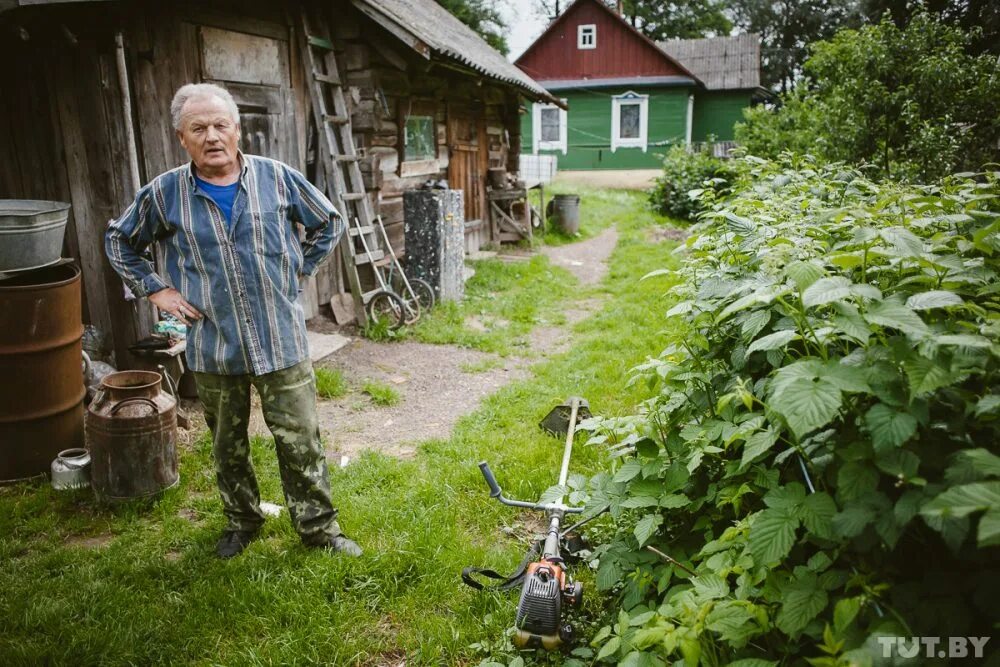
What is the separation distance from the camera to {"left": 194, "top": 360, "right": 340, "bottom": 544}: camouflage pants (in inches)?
133

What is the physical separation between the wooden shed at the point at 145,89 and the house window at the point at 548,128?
19.3 metres

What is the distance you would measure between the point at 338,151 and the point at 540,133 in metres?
21.2

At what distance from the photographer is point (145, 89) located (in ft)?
18.5

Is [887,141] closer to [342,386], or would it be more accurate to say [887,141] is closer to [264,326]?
[342,386]

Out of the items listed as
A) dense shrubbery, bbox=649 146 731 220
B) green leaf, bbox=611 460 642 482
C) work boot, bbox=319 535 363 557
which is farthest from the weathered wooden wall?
green leaf, bbox=611 460 642 482

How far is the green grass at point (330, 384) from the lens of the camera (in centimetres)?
605

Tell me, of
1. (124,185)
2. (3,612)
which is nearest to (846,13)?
(124,185)

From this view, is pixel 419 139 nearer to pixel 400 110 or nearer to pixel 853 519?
pixel 400 110

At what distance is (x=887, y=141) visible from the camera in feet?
27.7

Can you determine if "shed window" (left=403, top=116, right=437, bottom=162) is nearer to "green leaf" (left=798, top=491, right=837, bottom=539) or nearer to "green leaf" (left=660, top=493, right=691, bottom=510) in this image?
"green leaf" (left=660, top=493, right=691, bottom=510)

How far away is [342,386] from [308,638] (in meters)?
3.41

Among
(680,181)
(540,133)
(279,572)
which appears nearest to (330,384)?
(279,572)

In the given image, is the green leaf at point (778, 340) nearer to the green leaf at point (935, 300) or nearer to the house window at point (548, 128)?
the green leaf at point (935, 300)

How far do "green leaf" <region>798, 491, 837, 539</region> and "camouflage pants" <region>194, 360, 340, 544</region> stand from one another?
239 centimetres
